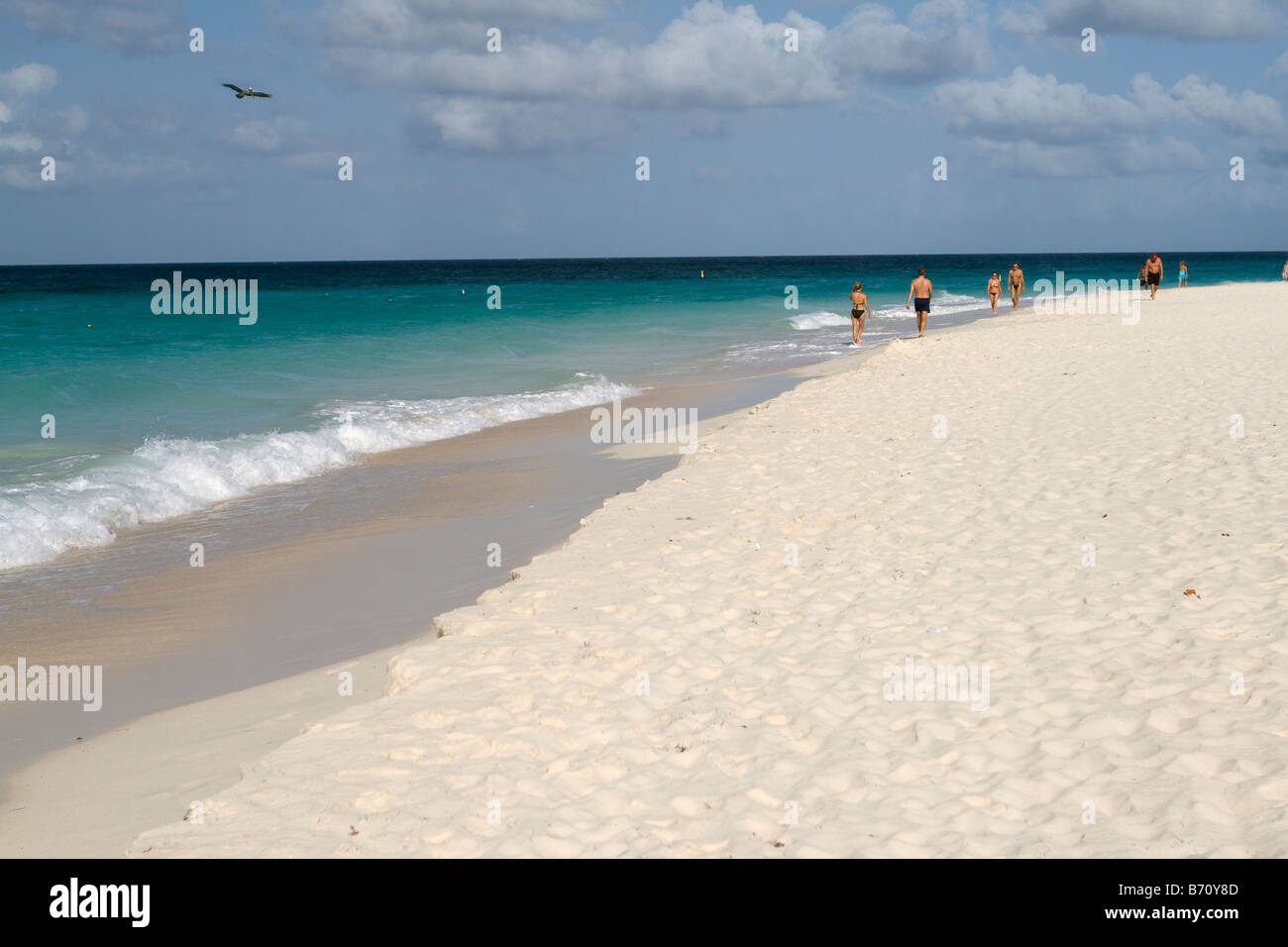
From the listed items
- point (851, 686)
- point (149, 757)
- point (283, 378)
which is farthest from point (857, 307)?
point (149, 757)

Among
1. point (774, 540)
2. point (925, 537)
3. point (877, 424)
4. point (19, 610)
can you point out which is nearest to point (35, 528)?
point (19, 610)

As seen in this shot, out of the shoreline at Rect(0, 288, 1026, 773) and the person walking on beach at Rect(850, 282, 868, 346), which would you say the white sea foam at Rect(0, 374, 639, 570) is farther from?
the person walking on beach at Rect(850, 282, 868, 346)

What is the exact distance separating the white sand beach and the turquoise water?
573cm

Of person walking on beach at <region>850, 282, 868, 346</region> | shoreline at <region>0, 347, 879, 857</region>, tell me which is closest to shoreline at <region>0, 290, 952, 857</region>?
shoreline at <region>0, 347, 879, 857</region>

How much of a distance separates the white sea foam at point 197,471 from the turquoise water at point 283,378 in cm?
3

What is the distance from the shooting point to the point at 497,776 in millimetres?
4195

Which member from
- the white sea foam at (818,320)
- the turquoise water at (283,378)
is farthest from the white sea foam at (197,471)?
the white sea foam at (818,320)

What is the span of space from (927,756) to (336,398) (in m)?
16.5

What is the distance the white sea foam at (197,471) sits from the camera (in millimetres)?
9180

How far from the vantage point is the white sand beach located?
379 centimetres

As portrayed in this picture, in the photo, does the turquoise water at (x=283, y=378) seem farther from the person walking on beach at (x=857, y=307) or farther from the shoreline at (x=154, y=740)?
the shoreline at (x=154, y=740)

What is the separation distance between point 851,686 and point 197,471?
908 cm
